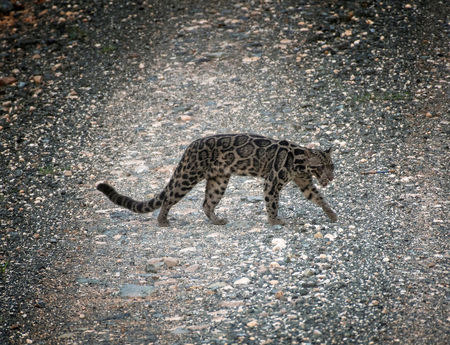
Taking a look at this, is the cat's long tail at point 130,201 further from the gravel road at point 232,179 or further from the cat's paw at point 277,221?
the cat's paw at point 277,221

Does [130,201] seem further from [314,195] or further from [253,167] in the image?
[314,195]

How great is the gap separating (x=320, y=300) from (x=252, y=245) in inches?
61.4

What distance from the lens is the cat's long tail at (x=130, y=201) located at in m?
9.34

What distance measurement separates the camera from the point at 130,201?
9.35 m

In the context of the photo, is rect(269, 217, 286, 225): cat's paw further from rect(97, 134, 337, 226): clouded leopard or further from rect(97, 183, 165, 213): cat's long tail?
rect(97, 183, 165, 213): cat's long tail

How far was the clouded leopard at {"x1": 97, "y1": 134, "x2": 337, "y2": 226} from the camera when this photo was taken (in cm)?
908

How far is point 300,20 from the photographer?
14734mm

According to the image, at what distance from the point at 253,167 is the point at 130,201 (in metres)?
1.82

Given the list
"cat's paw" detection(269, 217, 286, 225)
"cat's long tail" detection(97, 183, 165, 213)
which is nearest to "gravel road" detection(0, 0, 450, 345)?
"cat's paw" detection(269, 217, 286, 225)

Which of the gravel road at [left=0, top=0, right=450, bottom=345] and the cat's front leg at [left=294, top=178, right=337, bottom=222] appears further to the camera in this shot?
the cat's front leg at [left=294, top=178, right=337, bottom=222]

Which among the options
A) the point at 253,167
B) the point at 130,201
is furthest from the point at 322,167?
the point at 130,201

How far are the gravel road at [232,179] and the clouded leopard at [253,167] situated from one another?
39cm

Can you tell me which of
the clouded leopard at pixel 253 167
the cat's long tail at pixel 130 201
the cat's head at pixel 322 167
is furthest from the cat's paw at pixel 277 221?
the cat's long tail at pixel 130 201

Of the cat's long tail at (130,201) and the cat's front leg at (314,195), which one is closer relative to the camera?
the cat's front leg at (314,195)
